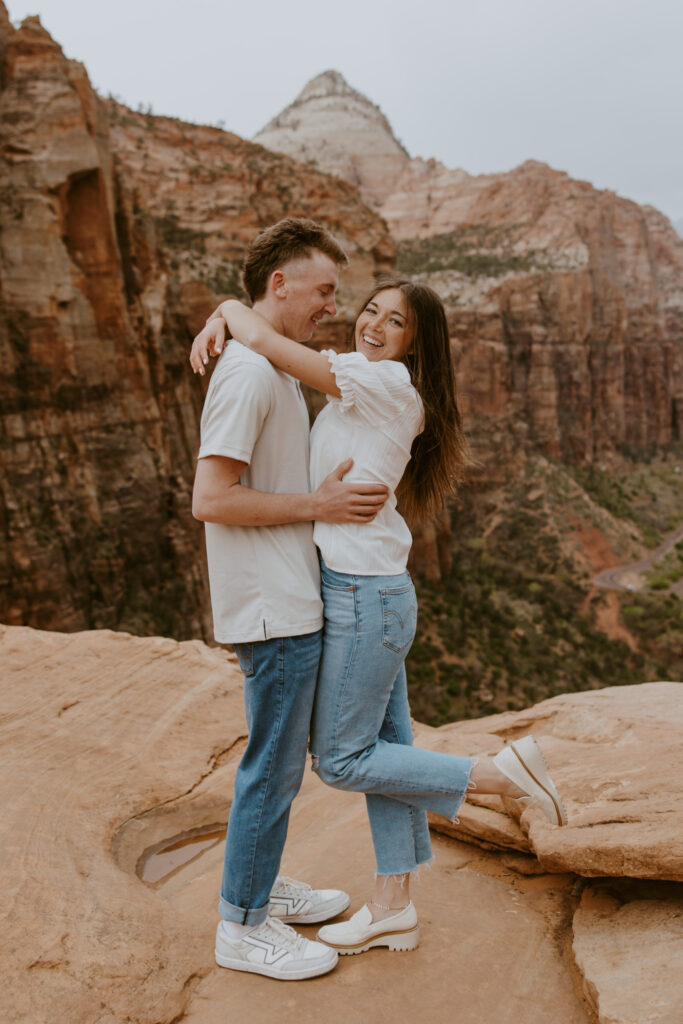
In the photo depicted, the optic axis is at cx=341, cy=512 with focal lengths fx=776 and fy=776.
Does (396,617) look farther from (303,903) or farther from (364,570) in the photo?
(303,903)

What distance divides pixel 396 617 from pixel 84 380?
1674 cm

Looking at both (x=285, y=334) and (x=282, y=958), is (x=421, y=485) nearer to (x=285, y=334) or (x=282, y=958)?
(x=285, y=334)

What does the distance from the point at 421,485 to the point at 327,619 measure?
727 mm

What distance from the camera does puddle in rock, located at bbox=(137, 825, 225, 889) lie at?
11.3 feet

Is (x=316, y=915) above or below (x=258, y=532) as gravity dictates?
below

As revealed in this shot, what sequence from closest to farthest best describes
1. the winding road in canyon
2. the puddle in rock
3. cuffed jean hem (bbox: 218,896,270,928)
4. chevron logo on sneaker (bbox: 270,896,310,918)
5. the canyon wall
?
cuffed jean hem (bbox: 218,896,270,928) < chevron logo on sneaker (bbox: 270,896,310,918) < the puddle in rock < the winding road in canyon < the canyon wall

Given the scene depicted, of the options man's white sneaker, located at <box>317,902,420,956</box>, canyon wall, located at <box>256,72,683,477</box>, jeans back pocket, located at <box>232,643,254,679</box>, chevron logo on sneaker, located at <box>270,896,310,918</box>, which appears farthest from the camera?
canyon wall, located at <box>256,72,683,477</box>

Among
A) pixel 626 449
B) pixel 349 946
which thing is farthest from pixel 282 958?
pixel 626 449

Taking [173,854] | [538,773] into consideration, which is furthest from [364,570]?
[173,854]

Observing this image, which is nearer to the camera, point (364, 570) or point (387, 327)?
point (364, 570)

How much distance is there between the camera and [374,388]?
2.47m

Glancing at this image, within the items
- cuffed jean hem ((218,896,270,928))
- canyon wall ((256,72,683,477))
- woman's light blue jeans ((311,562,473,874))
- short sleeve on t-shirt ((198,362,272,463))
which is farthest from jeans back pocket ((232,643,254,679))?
canyon wall ((256,72,683,477))

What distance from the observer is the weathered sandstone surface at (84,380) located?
53.8 ft

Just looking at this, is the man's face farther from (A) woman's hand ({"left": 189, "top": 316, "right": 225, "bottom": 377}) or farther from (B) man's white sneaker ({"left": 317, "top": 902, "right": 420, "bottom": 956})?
(B) man's white sneaker ({"left": 317, "top": 902, "right": 420, "bottom": 956})
